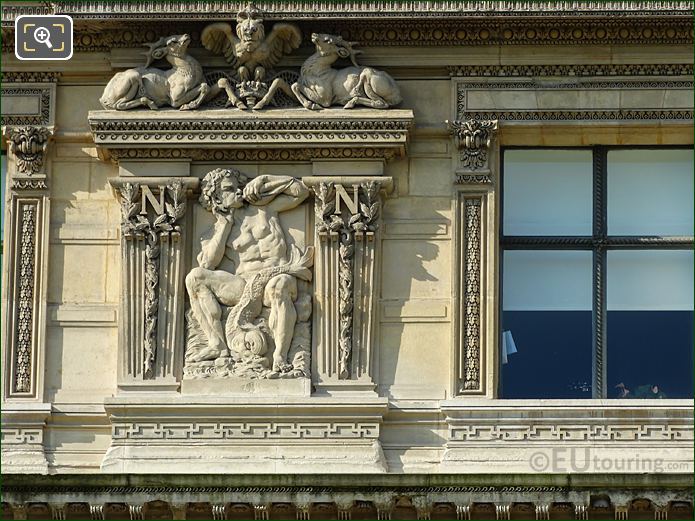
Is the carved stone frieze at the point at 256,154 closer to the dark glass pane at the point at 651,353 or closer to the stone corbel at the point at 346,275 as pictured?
the stone corbel at the point at 346,275

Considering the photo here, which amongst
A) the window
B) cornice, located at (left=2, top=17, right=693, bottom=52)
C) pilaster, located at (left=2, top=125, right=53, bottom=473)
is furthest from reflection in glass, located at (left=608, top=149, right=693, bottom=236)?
pilaster, located at (left=2, top=125, right=53, bottom=473)

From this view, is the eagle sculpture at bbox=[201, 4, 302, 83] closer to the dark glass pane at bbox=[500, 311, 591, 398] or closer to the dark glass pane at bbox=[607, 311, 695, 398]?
the dark glass pane at bbox=[500, 311, 591, 398]

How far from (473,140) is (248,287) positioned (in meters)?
2.72

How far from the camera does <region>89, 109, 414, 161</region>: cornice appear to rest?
31.7m

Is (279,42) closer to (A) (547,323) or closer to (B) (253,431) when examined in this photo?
(A) (547,323)

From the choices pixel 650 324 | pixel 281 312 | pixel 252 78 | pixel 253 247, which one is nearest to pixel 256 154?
pixel 252 78

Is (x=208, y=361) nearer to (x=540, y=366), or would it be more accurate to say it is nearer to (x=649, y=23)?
(x=540, y=366)

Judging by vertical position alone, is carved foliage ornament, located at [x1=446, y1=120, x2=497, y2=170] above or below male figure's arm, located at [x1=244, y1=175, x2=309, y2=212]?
above

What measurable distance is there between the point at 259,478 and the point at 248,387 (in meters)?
1.38

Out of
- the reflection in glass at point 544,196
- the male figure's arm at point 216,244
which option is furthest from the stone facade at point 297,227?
the reflection in glass at point 544,196

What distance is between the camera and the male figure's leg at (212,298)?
3131 cm

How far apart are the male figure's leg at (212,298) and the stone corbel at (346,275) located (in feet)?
2.80

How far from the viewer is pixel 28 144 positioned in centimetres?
3194

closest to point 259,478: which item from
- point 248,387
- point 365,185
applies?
point 248,387
